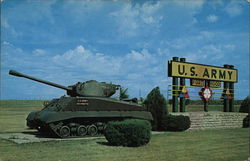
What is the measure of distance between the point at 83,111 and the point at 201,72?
30.4ft

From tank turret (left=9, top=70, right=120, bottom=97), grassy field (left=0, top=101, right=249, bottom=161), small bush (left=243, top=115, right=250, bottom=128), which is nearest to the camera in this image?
grassy field (left=0, top=101, right=249, bottom=161)

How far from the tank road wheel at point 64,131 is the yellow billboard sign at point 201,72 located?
701 centimetres

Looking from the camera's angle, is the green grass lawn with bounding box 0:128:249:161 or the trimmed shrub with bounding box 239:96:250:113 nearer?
the green grass lawn with bounding box 0:128:249:161

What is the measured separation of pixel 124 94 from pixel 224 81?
7.58 m

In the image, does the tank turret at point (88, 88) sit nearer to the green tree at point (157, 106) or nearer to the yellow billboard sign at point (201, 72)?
the green tree at point (157, 106)

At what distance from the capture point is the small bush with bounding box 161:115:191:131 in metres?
16.3

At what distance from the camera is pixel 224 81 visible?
70.6ft

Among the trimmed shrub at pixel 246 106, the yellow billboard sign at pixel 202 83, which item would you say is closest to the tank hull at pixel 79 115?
the yellow billboard sign at pixel 202 83

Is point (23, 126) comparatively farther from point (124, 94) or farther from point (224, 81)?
point (224, 81)

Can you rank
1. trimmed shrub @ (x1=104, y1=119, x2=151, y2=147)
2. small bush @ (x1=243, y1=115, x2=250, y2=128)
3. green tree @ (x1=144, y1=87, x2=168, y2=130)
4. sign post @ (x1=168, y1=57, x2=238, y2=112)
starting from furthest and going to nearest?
small bush @ (x1=243, y1=115, x2=250, y2=128) → sign post @ (x1=168, y1=57, x2=238, y2=112) → green tree @ (x1=144, y1=87, x2=168, y2=130) → trimmed shrub @ (x1=104, y1=119, x2=151, y2=147)

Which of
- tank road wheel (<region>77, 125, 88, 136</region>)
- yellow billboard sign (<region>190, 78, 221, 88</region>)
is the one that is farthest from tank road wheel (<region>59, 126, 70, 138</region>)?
yellow billboard sign (<region>190, 78, 221, 88</region>)

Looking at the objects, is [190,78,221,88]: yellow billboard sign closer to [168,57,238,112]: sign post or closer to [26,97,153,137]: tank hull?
[168,57,238,112]: sign post

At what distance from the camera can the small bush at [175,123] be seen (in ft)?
53.4

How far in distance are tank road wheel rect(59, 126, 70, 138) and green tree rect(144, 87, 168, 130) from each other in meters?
5.46
